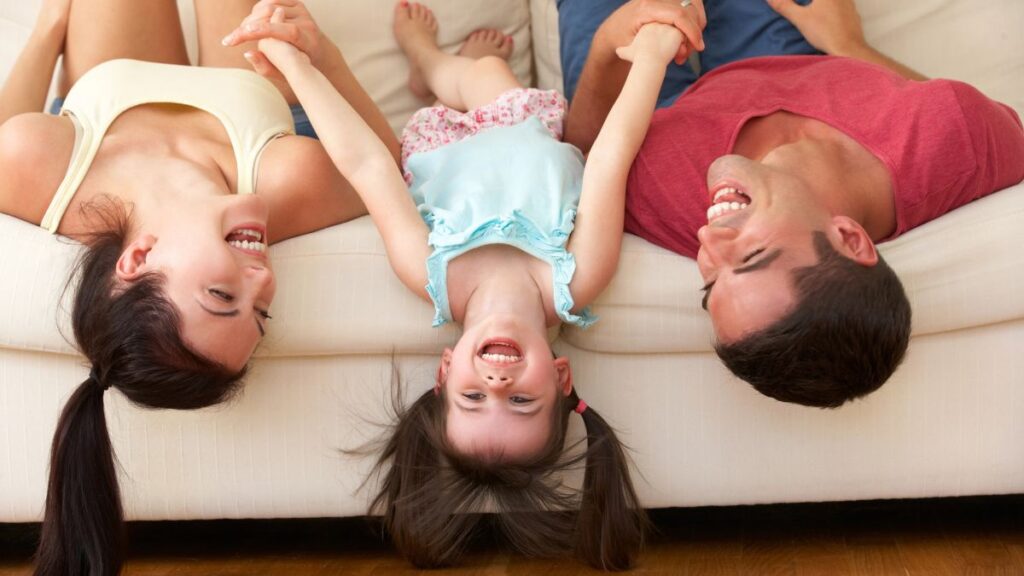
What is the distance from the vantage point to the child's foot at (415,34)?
7.37 ft

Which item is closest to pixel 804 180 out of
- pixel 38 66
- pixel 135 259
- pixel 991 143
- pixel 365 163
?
pixel 991 143

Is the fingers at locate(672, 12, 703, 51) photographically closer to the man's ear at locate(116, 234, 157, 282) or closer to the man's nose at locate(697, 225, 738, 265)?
the man's nose at locate(697, 225, 738, 265)

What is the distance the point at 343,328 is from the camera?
1577 millimetres

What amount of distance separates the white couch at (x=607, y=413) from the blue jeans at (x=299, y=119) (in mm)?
425

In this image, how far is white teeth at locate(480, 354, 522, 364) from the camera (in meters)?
1.47

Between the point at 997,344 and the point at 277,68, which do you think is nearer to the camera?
the point at 997,344

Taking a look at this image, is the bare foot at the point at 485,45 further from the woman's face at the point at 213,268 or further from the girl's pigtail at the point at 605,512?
the girl's pigtail at the point at 605,512

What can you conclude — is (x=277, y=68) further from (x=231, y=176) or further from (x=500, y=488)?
(x=500, y=488)

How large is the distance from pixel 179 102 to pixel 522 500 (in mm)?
827

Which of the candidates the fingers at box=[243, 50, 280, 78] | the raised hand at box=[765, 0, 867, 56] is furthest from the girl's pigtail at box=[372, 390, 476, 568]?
the raised hand at box=[765, 0, 867, 56]

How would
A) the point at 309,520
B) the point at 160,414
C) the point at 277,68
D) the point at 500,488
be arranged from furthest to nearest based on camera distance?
the point at 309,520
the point at 277,68
the point at 160,414
the point at 500,488

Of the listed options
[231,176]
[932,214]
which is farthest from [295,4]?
[932,214]

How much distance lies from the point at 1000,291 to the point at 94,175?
1302 millimetres

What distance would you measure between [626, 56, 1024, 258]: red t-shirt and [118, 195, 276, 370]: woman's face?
1.81ft
